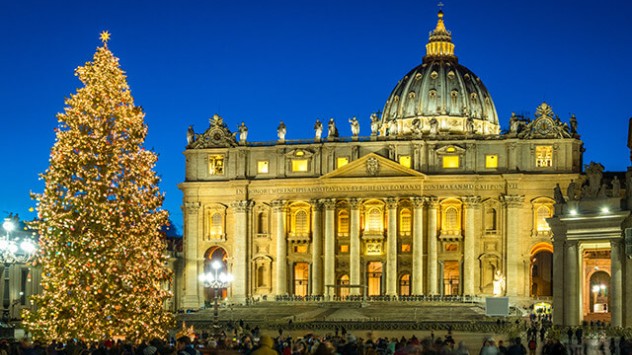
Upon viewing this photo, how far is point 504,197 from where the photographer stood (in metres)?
104

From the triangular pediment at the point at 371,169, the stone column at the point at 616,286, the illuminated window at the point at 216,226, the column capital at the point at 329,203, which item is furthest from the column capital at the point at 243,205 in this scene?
the stone column at the point at 616,286

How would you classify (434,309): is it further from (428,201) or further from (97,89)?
(97,89)

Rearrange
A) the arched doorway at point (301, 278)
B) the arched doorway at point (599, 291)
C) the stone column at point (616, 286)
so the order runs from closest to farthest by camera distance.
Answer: the stone column at point (616, 286) < the arched doorway at point (599, 291) < the arched doorway at point (301, 278)

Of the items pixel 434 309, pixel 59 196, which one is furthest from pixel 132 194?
pixel 434 309

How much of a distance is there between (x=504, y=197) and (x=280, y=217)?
763 inches

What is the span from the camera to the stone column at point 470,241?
340 ft

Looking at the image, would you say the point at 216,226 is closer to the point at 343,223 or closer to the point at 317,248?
the point at 317,248

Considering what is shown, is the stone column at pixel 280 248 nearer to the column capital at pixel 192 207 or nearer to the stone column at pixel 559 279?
the column capital at pixel 192 207

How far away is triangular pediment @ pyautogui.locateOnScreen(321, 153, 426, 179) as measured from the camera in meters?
105

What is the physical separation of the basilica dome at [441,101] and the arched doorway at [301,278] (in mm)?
25825

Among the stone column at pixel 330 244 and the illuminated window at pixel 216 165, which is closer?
the stone column at pixel 330 244

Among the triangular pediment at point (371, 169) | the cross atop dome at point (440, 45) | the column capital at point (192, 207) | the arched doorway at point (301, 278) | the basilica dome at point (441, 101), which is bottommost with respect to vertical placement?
the arched doorway at point (301, 278)

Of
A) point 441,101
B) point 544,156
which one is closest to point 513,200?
point 544,156

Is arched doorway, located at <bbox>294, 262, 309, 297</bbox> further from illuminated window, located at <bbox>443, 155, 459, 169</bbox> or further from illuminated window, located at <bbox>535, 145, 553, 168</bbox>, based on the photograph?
illuminated window, located at <bbox>535, 145, 553, 168</bbox>
